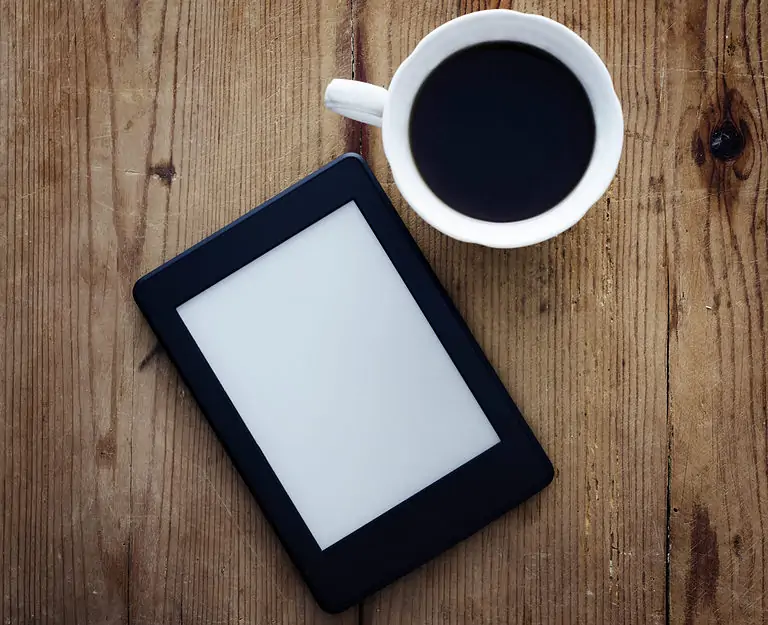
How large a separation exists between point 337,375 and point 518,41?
0.23 meters

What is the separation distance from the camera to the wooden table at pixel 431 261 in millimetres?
458

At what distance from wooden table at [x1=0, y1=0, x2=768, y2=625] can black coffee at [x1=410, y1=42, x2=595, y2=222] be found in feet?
0.22

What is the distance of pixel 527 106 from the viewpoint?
398mm

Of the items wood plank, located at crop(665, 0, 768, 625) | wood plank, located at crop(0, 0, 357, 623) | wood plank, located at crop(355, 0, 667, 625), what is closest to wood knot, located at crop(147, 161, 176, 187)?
wood plank, located at crop(0, 0, 357, 623)

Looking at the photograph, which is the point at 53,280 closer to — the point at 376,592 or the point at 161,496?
the point at 161,496

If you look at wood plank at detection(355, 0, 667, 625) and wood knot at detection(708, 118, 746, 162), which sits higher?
wood knot at detection(708, 118, 746, 162)

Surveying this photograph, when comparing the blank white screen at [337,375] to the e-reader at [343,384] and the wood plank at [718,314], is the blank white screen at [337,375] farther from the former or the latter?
the wood plank at [718,314]

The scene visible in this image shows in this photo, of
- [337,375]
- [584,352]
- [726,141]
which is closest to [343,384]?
[337,375]

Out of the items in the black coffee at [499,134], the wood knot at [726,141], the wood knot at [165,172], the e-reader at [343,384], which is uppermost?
the black coffee at [499,134]

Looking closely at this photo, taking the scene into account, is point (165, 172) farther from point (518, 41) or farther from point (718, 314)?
point (718, 314)

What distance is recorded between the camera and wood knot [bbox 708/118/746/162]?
46 cm

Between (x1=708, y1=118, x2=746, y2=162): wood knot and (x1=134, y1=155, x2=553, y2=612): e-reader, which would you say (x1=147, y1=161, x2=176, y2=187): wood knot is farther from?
(x1=708, y1=118, x2=746, y2=162): wood knot

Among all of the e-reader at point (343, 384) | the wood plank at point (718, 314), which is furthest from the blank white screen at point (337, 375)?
the wood plank at point (718, 314)

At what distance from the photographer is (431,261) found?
0.46 m
